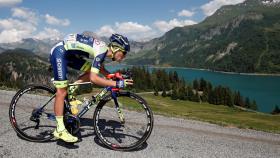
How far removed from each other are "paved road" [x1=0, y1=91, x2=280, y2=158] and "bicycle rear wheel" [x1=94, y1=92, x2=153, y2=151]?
0.91 feet

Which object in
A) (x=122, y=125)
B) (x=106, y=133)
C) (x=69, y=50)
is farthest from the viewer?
(x=122, y=125)

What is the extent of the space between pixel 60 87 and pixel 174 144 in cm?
380

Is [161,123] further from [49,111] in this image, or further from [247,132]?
[49,111]

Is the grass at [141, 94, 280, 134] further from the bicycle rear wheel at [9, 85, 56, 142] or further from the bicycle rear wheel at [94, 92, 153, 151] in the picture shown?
the bicycle rear wheel at [9, 85, 56, 142]

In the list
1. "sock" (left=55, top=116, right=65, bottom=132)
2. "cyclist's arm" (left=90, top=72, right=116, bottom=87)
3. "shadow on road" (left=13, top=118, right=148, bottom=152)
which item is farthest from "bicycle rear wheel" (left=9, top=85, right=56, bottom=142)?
"cyclist's arm" (left=90, top=72, right=116, bottom=87)

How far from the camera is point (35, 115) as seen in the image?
31.2 ft

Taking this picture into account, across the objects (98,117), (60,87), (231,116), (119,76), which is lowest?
(231,116)

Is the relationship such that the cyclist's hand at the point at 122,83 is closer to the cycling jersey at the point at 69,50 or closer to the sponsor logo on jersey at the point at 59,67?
the cycling jersey at the point at 69,50

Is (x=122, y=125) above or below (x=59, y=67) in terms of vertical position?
below

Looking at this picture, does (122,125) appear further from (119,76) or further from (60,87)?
(60,87)

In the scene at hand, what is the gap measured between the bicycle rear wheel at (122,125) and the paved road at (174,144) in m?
0.28

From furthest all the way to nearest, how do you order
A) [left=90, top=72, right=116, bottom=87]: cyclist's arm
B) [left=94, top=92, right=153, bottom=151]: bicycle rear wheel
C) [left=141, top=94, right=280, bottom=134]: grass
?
[left=141, top=94, right=280, bottom=134]: grass
[left=94, top=92, right=153, bottom=151]: bicycle rear wheel
[left=90, top=72, right=116, bottom=87]: cyclist's arm

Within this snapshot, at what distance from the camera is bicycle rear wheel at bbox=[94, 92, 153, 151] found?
877 cm

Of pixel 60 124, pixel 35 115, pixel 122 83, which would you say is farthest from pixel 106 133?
pixel 35 115
